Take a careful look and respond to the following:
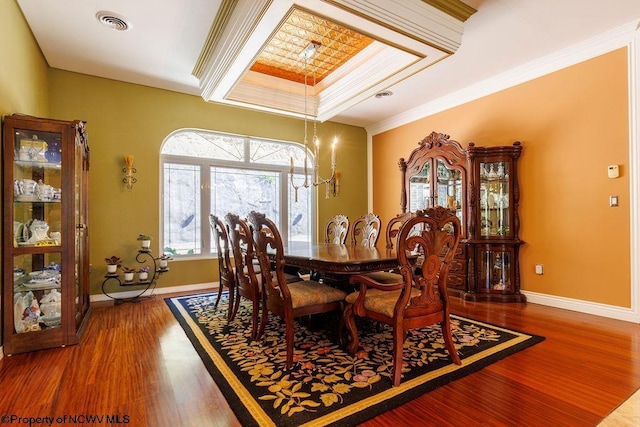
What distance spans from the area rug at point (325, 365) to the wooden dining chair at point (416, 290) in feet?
0.49

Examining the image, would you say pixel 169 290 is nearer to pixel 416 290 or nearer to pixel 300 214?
pixel 300 214

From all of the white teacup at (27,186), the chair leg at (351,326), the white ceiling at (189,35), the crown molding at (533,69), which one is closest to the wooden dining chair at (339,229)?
the chair leg at (351,326)

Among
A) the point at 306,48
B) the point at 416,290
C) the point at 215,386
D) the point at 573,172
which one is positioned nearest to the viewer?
the point at 215,386

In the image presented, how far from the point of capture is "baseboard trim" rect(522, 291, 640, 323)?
3.05 metres

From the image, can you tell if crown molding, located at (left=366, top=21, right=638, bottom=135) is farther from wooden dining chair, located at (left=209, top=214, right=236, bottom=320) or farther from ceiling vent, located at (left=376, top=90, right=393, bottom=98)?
wooden dining chair, located at (left=209, top=214, right=236, bottom=320)

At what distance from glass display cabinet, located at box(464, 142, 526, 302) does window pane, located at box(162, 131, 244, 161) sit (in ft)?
11.4

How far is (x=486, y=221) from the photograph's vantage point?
404 centimetres

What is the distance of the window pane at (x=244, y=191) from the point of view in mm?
4902

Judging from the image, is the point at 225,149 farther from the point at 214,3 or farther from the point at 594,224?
the point at 594,224

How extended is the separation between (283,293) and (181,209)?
316 centimetres

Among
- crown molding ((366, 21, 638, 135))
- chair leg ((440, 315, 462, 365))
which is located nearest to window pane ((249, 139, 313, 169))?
crown molding ((366, 21, 638, 135))

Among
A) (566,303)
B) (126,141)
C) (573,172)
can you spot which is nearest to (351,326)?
(566,303)

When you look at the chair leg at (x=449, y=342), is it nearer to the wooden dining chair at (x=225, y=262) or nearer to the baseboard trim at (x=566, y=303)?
the wooden dining chair at (x=225, y=262)

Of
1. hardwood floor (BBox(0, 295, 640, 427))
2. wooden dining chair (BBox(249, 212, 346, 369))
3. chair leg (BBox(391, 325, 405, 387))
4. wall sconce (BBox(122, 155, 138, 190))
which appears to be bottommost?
hardwood floor (BBox(0, 295, 640, 427))
